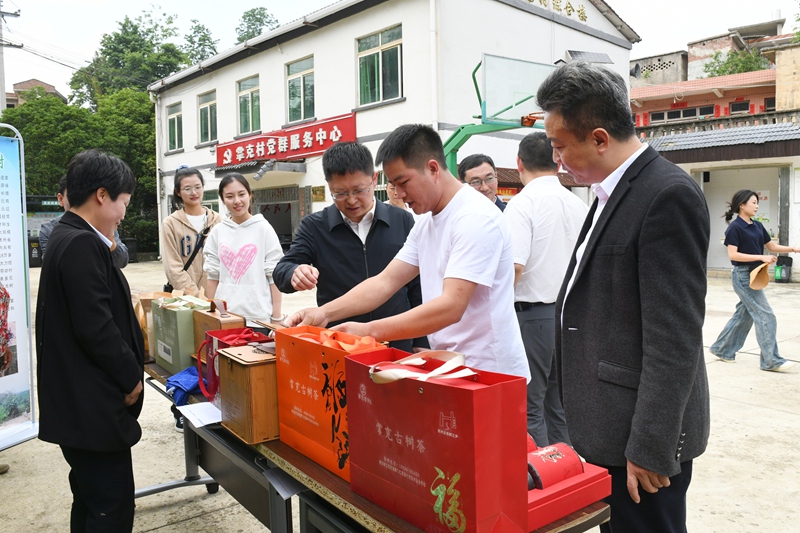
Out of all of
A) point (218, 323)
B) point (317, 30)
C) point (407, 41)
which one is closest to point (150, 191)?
point (317, 30)

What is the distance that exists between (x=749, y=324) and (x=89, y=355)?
552 centimetres

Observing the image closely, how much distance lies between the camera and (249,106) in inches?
591

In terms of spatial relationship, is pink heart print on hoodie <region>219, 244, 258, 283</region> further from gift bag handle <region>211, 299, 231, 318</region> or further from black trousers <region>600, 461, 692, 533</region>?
black trousers <region>600, 461, 692, 533</region>

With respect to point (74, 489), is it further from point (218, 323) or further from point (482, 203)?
point (482, 203)

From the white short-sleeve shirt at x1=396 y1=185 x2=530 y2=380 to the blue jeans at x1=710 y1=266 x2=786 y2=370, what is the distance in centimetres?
420

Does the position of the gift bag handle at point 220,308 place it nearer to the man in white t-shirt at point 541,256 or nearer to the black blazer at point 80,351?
the black blazer at point 80,351

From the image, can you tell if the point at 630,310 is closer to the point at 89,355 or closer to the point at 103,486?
the point at 89,355

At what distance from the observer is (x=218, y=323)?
236cm

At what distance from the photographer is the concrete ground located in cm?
279

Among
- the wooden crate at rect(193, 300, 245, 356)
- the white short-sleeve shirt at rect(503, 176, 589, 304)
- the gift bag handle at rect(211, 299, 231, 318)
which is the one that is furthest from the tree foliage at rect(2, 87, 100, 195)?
the white short-sleeve shirt at rect(503, 176, 589, 304)

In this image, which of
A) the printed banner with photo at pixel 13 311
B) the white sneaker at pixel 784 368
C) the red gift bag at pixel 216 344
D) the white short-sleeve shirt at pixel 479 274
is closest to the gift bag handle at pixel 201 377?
the red gift bag at pixel 216 344

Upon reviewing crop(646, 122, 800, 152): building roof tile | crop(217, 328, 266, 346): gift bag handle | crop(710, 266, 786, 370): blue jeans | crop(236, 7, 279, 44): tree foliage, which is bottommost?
crop(710, 266, 786, 370): blue jeans

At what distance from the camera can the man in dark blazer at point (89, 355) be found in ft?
6.21

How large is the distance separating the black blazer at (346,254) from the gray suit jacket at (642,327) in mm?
1268
